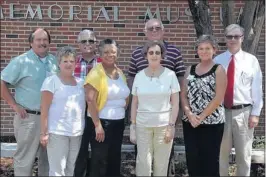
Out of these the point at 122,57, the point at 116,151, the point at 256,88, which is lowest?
the point at 116,151

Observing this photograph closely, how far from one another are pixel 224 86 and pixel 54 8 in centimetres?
401

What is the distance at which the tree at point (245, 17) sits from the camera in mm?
5773

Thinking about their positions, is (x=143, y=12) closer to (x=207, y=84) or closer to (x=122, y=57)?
(x=122, y=57)

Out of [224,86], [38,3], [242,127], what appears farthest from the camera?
[38,3]

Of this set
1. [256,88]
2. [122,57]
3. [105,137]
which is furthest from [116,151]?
[122,57]

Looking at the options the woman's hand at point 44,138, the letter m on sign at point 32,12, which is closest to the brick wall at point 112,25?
the letter m on sign at point 32,12

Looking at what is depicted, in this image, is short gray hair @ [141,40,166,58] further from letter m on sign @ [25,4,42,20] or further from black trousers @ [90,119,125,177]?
letter m on sign @ [25,4,42,20]

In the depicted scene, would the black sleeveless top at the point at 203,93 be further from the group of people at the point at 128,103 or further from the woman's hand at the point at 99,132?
the woman's hand at the point at 99,132

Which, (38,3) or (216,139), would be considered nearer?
(216,139)

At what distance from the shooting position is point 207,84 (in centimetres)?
467

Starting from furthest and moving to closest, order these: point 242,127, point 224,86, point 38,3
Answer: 1. point 38,3
2. point 242,127
3. point 224,86

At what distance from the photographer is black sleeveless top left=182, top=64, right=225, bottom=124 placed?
4.67 meters

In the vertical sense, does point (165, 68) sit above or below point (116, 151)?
above

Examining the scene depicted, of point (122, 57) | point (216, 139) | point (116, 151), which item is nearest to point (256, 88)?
point (216, 139)
